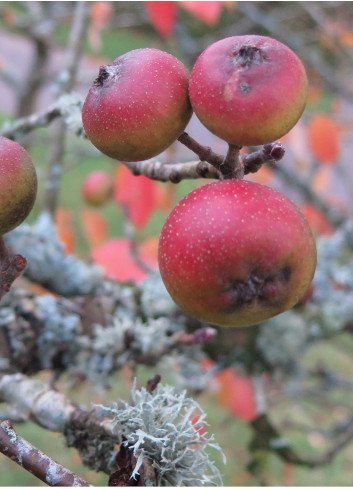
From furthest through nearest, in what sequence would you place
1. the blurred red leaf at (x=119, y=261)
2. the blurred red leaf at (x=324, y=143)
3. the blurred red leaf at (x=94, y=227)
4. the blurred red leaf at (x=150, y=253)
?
the blurred red leaf at (x=94, y=227), the blurred red leaf at (x=324, y=143), the blurred red leaf at (x=150, y=253), the blurred red leaf at (x=119, y=261)

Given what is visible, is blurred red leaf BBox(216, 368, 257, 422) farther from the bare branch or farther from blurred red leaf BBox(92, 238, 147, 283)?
the bare branch

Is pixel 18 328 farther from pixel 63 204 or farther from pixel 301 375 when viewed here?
pixel 63 204

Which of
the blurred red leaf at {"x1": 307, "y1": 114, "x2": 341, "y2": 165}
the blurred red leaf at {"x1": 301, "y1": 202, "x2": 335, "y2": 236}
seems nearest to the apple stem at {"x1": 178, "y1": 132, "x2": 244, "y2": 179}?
the blurred red leaf at {"x1": 301, "y1": 202, "x2": 335, "y2": 236}

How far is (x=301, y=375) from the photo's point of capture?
0.91 m

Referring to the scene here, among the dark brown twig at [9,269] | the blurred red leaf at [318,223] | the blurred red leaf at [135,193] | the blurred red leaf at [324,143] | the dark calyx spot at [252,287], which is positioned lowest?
the blurred red leaf at [318,223]

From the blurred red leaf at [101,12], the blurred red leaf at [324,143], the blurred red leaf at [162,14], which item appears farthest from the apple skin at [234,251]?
the blurred red leaf at [101,12]

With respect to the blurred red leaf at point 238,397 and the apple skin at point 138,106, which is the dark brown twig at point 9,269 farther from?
the blurred red leaf at point 238,397

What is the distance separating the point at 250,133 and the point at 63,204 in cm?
255

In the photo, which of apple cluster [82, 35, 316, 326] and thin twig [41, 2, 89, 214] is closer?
apple cluster [82, 35, 316, 326]

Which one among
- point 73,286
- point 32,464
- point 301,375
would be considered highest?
point 32,464

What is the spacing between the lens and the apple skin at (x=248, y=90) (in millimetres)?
351

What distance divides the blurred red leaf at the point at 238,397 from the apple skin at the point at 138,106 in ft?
2.59

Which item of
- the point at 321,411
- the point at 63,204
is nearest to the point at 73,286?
the point at 321,411

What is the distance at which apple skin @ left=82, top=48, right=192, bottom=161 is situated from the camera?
14.5 inches
